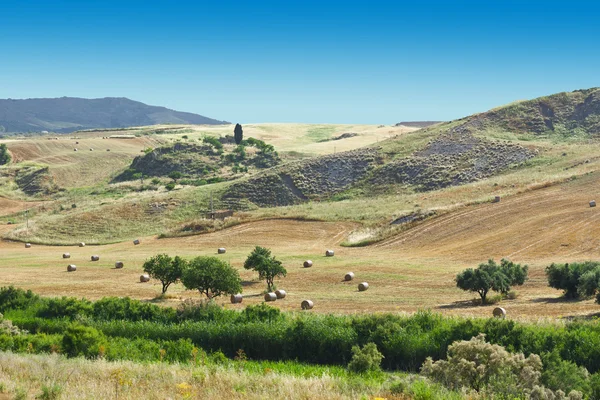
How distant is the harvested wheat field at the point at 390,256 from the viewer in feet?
118

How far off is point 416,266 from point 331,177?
59.4m

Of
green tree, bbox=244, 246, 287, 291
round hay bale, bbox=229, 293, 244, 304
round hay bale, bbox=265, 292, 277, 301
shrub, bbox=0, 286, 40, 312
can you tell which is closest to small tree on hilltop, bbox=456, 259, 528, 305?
round hay bale, bbox=265, 292, 277, 301

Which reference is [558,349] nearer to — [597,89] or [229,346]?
[229,346]

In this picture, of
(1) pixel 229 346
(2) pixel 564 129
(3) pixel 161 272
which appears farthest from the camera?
(2) pixel 564 129

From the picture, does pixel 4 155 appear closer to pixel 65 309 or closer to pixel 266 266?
pixel 266 266

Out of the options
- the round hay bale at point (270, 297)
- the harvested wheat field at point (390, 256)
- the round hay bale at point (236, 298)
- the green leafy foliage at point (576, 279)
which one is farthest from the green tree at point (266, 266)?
the green leafy foliage at point (576, 279)

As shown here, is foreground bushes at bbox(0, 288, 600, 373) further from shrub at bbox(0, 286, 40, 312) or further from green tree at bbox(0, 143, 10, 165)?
green tree at bbox(0, 143, 10, 165)

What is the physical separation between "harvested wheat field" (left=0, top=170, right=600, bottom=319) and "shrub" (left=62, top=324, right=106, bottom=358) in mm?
13134

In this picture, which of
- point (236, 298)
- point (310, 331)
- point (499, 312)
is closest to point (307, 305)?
point (236, 298)

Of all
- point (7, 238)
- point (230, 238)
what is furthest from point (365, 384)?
point (7, 238)

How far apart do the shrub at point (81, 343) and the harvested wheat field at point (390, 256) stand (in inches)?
517

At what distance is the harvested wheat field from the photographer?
36.0 meters

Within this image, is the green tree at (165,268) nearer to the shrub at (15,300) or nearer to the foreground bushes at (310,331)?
A: the shrub at (15,300)

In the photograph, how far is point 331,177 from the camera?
345ft
